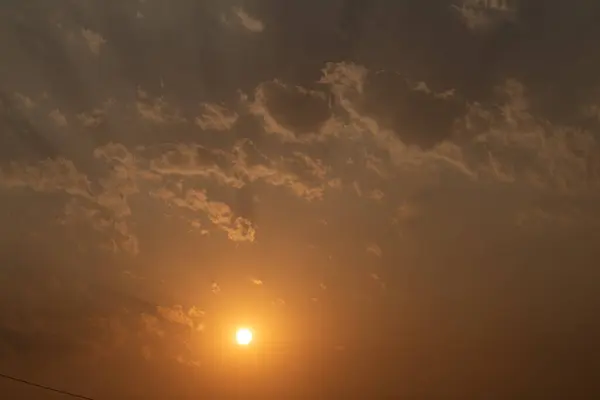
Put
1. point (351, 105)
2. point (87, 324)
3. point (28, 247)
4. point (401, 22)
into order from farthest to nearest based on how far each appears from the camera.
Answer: point (87, 324) < point (28, 247) < point (351, 105) < point (401, 22)

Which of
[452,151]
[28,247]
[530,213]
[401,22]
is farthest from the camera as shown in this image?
[28,247]

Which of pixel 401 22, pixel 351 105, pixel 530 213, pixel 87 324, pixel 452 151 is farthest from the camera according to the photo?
pixel 87 324

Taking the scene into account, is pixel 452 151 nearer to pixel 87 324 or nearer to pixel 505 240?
pixel 505 240

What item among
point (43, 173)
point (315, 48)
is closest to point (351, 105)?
point (315, 48)

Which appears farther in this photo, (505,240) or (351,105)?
(505,240)

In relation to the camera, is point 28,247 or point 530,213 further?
point 28,247

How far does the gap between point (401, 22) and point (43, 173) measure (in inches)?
139

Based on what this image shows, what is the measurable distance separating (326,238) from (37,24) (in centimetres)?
328

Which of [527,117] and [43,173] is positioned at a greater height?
[527,117]

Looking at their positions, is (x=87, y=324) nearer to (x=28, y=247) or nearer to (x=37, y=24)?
(x=28, y=247)

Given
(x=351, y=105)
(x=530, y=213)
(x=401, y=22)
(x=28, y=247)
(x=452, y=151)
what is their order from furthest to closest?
(x=28, y=247), (x=530, y=213), (x=452, y=151), (x=351, y=105), (x=401, y=22)

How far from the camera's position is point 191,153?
555 cm

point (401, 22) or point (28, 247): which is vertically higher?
point (401, 22)

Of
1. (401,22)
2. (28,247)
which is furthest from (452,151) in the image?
(28,247)
